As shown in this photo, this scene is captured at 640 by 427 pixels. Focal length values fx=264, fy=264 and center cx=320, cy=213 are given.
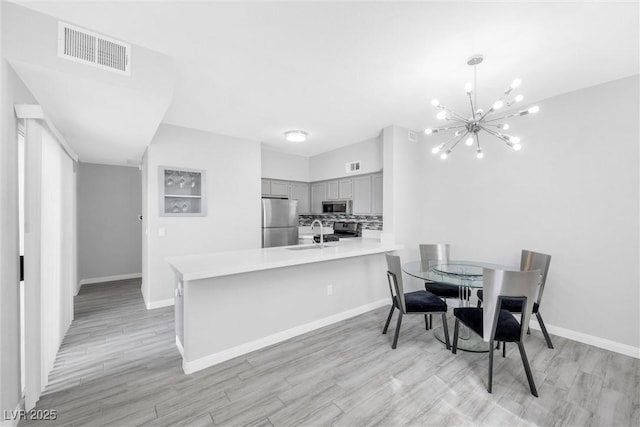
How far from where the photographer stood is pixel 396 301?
9.34 feet

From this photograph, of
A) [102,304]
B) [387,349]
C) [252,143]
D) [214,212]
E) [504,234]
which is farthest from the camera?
[252,143]

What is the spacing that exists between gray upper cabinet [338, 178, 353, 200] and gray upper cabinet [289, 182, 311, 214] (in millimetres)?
1003

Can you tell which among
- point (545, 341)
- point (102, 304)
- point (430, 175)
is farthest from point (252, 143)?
point (545, 341)

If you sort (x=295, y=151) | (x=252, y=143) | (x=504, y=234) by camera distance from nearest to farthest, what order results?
(x=504, y=234), (x=252, y=143), (x=295, y=151)

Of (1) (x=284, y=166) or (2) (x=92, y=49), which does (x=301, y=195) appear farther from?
(2) (x=92, y=49)

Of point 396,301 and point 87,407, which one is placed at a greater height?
point 396,301

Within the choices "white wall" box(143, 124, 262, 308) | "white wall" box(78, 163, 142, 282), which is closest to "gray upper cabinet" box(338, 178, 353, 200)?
"white wall" box(143, 124, 262, 308)

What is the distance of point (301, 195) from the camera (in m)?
6.06

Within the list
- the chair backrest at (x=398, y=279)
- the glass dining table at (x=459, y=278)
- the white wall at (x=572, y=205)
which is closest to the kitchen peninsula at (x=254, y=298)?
the chair backrest at (x=398, y=279)

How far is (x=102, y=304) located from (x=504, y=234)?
19.1 ft

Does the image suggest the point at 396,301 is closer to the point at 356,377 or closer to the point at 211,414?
the point at 356,377

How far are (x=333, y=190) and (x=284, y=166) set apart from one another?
118cm

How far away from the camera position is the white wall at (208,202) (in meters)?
3.81

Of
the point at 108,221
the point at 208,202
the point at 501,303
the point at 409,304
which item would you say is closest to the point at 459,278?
the point at 501,303
